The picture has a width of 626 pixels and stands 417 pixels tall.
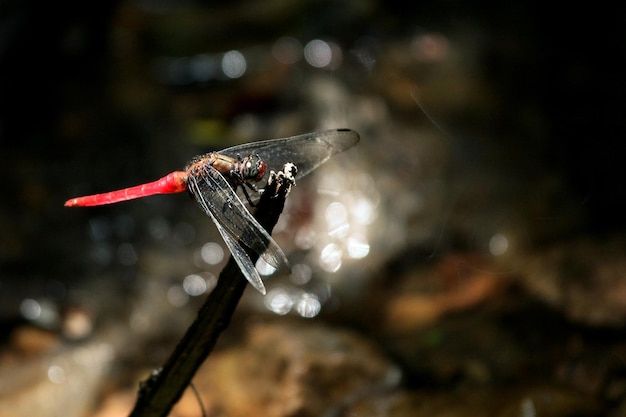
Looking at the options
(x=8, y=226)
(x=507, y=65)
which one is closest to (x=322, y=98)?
(x=507, y=65)

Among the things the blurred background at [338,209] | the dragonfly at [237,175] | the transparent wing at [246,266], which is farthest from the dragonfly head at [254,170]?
the blurred background at [338,209]

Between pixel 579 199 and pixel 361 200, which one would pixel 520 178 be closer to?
pixel 579 199

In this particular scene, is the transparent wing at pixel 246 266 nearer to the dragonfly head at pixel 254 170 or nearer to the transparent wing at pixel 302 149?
the dragonfly head at pixel 254 170

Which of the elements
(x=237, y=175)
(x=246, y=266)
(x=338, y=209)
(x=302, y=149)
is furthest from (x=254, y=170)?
→ (x=338, y=209)

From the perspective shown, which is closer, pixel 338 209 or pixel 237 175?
pixel 237 175

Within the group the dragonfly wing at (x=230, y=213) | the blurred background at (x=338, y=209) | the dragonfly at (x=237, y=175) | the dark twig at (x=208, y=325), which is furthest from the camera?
the blurred background at (x=338, y=209)

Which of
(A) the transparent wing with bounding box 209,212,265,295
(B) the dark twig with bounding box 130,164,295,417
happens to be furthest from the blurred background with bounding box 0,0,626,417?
(A) the transparent wing with bounding box 209,212,265,295

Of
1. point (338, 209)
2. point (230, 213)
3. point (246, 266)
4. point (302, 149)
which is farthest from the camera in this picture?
point (338, 209)

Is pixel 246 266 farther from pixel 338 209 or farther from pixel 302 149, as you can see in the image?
pixel 338 209
